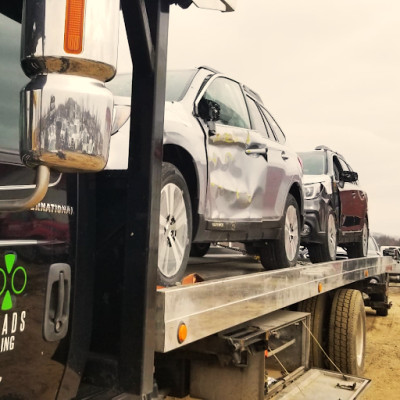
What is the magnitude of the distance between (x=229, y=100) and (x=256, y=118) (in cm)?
53

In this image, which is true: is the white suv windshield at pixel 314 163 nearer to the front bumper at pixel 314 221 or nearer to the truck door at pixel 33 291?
the front bumper at pixel 314 221

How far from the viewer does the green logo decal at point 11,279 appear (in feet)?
5.99

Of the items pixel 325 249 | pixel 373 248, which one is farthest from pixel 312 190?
pixel 373 248

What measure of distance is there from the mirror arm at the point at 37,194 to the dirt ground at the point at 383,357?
4.37m

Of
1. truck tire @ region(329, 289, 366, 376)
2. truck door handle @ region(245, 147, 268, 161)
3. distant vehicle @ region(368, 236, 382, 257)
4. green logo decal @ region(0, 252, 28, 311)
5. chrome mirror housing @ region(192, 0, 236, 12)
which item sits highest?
chrome mirror housing @ region(192, 0, 236, 12)

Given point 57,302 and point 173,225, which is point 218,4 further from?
point 173,225

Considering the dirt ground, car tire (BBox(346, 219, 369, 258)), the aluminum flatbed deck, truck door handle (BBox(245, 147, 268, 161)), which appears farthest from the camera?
car tire (BBox(346, 219, 369, 258))

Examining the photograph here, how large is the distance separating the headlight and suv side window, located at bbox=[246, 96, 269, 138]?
1996 millimetres

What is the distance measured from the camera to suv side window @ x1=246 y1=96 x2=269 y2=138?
4900mm

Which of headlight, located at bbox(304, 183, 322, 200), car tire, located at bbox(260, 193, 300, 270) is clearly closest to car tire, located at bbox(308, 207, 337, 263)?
headlight, located at bbox(304, 183, 322, 200)

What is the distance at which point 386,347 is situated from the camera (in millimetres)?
9102

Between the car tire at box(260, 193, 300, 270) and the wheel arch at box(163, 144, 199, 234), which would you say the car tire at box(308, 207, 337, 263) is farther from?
the wheel arch at box(163, 144, 199, 234)

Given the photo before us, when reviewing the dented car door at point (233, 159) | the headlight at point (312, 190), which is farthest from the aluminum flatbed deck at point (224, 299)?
the headlight at point (312, 190)

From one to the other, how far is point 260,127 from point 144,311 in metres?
3.16
